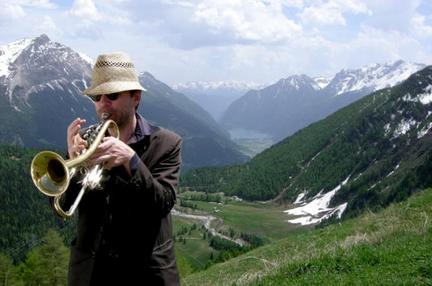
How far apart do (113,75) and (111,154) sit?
0.88m

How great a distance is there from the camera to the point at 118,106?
4.50m

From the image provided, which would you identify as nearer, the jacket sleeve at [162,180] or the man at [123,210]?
the jacket sleeve at [162,180]

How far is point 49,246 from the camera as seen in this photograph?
5572cm

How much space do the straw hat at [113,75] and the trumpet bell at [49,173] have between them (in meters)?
0.76

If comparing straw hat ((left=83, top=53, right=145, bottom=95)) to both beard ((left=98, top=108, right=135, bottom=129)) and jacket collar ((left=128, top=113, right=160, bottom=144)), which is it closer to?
beard ((left=98, top=108, right=135, bottom=129))

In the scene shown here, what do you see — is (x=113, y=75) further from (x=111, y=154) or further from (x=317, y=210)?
(x=317, y=210)

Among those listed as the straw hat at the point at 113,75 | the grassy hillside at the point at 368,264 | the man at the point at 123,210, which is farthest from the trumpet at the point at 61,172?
the grassy hillside at the point at 368,264

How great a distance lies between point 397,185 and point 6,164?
429 ft

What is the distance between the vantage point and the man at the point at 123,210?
4332mm

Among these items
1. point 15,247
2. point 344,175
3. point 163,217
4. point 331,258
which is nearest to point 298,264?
point 331,258

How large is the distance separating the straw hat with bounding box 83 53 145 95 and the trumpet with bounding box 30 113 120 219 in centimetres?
44

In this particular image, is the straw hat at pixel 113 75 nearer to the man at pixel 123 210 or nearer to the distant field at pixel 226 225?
the man at pixel 123 210

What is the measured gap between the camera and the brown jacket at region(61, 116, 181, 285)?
170 inches

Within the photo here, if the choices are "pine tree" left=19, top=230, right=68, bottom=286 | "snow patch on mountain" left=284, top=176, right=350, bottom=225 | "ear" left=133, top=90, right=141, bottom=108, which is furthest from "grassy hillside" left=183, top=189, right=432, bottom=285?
"snow patch on mountain" left=284, top=176, right=350, bottom=225
